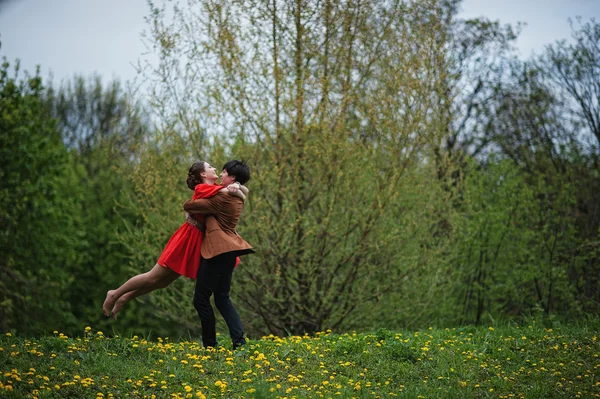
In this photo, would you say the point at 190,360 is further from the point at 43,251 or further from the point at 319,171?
the point at 43,251

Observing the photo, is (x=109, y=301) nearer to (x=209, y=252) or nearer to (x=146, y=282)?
(x=146, y=282)

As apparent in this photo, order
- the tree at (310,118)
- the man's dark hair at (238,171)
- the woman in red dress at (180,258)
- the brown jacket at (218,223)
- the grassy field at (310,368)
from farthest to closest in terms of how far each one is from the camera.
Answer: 1. the tree at (310,118)
2. the man's dark hair at (238,171)
3. the woman in red dress at (180,258)
4. the brown jacket at (218,223)
5. the grassy field at (310,368)

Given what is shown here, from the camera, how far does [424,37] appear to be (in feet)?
32.4

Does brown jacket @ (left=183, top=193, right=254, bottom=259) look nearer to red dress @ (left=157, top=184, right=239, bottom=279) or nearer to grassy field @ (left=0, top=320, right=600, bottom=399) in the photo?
red dress @ (left=157, top=184, right=239, bottom=279)

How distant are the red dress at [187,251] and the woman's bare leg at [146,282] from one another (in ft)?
0.34

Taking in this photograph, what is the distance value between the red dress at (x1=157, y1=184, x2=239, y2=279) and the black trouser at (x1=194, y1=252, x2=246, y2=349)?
0.10m

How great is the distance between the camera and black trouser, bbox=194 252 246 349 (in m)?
5.83

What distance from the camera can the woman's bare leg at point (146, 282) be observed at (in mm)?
5969

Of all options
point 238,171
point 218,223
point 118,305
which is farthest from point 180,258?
point 238,171

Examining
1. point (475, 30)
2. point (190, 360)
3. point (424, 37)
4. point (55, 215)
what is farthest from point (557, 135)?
point (190, 360)

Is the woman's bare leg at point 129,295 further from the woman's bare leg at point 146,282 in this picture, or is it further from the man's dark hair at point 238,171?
the man's dark hair at point 238,171

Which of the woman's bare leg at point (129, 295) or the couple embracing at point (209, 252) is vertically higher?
the couple embracing at point (209, 252)

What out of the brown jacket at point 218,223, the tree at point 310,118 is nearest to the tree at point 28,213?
the tree at point 310,118

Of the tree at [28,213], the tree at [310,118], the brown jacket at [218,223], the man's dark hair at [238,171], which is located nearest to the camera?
the brown jacket at [218,223]
